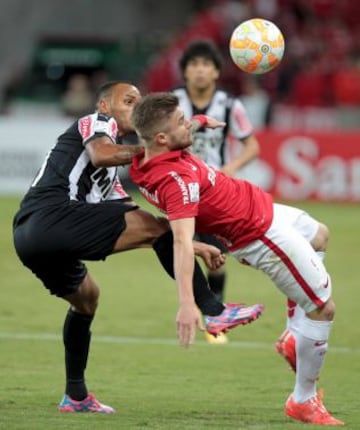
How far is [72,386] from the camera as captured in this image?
7.94m

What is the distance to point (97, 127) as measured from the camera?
7508 millimetres

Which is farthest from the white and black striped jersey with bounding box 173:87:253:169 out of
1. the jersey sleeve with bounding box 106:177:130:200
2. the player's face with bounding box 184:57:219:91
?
the jersey sleeve with bounding box 106:177:130:200

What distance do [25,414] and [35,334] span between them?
363cm

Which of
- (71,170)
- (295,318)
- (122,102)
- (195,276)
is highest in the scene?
(122,102)

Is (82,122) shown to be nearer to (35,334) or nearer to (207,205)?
(207,205)

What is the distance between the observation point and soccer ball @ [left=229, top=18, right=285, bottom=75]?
830cm

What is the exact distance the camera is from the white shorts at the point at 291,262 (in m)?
7.21

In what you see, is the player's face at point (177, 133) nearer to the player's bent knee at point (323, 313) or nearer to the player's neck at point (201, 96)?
the player's bent knee at point (323, 313)

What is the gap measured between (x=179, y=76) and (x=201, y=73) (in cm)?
1327

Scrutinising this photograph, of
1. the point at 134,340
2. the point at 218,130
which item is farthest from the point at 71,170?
the point at 218,130

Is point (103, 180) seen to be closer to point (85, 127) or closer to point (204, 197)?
point (85, 127)

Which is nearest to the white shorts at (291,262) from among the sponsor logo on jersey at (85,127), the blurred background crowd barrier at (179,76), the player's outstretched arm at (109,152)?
the player's outstretched arm at (109,152)

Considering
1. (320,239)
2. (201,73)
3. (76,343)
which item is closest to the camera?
(320,239)

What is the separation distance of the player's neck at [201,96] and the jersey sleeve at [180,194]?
15.3ft
